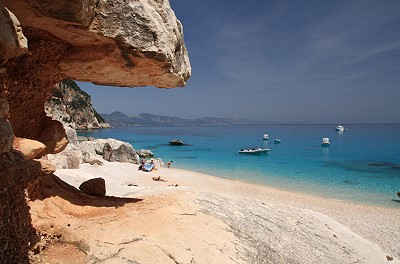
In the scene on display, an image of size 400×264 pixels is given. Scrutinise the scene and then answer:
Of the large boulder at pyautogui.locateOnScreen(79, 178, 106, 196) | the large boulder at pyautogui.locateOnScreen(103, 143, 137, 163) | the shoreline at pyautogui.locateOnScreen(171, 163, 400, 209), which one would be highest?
the large boulder at pyautogui.locateOnScreen(79, 178, 106, 196)

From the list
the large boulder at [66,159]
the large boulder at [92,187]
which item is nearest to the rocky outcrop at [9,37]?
the large boulder at [92,187]

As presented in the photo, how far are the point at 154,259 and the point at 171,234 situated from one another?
993 millimetres

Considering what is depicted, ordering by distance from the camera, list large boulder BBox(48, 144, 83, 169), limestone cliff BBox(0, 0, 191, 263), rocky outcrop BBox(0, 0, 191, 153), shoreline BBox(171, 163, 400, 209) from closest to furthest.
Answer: limestone cliff BBox(0, 0, 191, 263) → rocky outcrop BBox(0, 0, 191, 153) → large boulder BBox(48, 144, 83, 169) → shoreline BBox(171, 163, 400, 209)

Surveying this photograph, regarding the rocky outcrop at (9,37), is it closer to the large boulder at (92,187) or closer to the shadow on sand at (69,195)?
the shadow on sand at (69,195)

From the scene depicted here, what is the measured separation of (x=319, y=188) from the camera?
97.7ft

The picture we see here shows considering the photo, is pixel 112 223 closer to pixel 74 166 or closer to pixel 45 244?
pixel 45 244

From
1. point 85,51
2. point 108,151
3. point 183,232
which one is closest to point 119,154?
point 108,151

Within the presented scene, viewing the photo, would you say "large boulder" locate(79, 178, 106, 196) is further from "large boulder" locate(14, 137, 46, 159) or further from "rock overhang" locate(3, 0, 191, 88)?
"rock overhang" locate(3, 0, 191, 88)

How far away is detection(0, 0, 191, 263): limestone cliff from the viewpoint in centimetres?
507

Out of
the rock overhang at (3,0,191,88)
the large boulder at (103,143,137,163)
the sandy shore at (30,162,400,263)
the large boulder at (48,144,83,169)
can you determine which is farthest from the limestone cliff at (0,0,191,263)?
the large boulder at (103,143,137,163)

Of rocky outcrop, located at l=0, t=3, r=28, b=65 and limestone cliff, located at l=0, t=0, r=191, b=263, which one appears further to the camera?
limestone cliff, located at l=0, t=0, r=191, b=263

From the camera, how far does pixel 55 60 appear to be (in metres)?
7.38

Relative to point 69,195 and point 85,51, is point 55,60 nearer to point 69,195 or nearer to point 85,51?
Answer: point 85,51

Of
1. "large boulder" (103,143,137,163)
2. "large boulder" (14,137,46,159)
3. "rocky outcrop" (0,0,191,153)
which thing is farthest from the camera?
"large boulder" (103,143,137,163)
